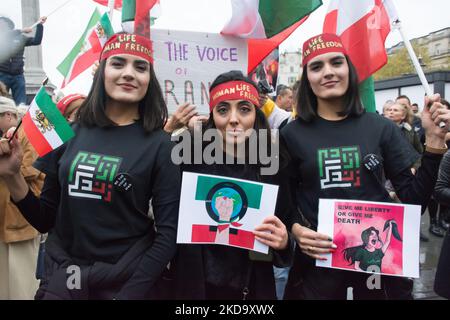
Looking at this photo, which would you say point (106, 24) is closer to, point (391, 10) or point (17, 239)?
point (17, 239)

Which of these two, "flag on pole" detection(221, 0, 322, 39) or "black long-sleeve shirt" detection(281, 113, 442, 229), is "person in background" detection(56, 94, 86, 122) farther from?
"black long-sleeve shirt" detection(281, 113, 442, 229)

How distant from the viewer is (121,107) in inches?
81.4

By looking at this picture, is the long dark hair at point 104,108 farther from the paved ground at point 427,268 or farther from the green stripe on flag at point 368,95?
the paved ground at point 427,268

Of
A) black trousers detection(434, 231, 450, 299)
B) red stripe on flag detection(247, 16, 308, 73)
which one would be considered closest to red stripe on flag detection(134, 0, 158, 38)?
red stripe on flag detection(247, 16, 308, 73)

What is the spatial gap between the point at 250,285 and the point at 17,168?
4.32 feet

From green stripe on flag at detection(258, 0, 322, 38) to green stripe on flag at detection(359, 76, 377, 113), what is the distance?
647 mm

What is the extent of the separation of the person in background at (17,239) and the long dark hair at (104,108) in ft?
4.81

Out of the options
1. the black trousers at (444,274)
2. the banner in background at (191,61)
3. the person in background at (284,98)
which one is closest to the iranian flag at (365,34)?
the banner in background at (191,61)

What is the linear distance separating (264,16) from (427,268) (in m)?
3.79

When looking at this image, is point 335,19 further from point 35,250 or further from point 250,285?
point 35,250

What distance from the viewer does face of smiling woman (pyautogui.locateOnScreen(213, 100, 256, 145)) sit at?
2.05 metres

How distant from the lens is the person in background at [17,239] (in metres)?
3.20

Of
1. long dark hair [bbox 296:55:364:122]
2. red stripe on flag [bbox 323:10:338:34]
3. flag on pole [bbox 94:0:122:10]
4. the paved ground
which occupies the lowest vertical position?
the paved ground
